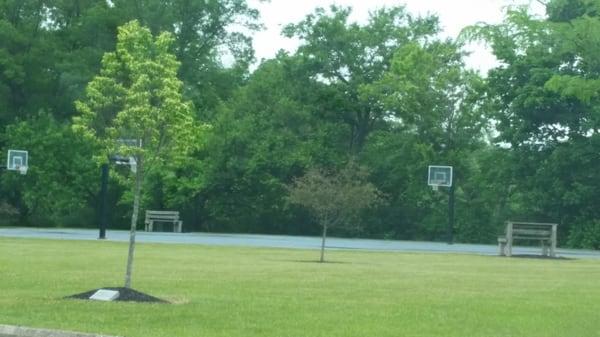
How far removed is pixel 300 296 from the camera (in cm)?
1808

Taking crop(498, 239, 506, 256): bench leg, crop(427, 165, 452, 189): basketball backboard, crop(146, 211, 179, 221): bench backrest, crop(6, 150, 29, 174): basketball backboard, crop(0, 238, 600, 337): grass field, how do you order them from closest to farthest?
crop(0, 238, 600, 337): grass field
crop(498, 239, 506, 256): bench leg
crop(427, 165, 452, 189): basketball backboard
crop(6, 150, 29, 174): basketball backboard
crop(146, 211, 179, 221): bench backrest

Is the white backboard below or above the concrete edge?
above

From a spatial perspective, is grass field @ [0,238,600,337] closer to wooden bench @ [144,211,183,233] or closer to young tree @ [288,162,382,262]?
young tree @ [288,162,382,262]

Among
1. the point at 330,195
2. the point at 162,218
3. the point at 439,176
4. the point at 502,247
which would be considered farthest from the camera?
the point at 162,218

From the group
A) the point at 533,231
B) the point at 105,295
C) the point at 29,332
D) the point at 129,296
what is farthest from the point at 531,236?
the point at 29,332

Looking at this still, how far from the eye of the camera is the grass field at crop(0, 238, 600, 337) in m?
14.1

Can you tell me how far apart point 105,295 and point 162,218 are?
1666 inches

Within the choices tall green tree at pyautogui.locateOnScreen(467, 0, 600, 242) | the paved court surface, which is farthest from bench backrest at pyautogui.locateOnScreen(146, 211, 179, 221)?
tall green tree at pyautogui.locateOnScreen(467, 0, 600, 242)

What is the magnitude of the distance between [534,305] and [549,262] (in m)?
16.0

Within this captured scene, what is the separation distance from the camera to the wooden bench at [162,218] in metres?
58.1

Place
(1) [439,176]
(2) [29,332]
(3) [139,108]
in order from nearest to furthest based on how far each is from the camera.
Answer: (2) [29,332] → (3) [139,108] → (1) [439,176]

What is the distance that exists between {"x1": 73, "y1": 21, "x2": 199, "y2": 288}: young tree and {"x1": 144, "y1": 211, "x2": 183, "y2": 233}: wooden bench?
40038 mm

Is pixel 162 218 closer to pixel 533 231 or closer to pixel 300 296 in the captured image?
pixel 533 231

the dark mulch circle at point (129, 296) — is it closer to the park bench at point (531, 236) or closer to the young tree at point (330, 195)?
the young tree at point (330, 195)
